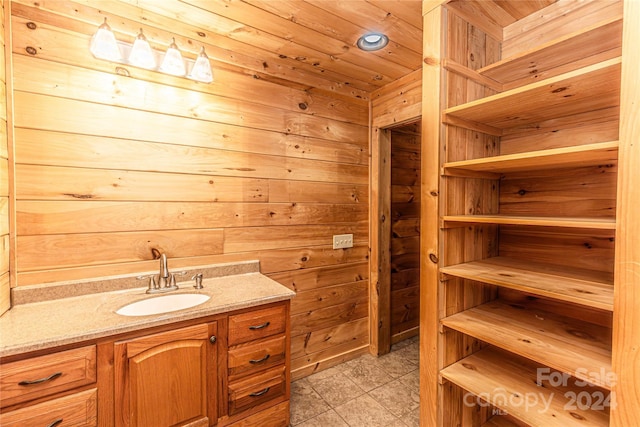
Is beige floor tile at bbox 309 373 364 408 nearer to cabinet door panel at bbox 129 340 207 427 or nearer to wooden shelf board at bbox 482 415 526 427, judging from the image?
wooden shelf board at bbox 482 415 526 427

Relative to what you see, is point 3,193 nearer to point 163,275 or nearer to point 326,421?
point 163,275

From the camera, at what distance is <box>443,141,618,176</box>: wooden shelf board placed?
3.17ft

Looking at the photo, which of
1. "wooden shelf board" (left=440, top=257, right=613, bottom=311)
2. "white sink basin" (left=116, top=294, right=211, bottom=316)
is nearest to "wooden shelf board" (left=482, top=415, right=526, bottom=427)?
"wooden shelf board" (left=440, top=257, right=613, bottom=311)

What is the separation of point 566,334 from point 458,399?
646mm

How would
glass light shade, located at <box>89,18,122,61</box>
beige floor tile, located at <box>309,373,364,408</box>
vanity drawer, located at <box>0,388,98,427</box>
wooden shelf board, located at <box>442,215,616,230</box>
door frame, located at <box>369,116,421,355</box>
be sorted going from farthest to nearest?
door frame, located at <box>369,116,421,355</box>
beige floor tile, located at <box>309,373,364,408</box>
glass light shade, located at <box>89,18,122,61</box>
vanity drawer, located at <box>0,388,98,427</box>
wooden shelf board, located at <box>442,215,616,230</box>

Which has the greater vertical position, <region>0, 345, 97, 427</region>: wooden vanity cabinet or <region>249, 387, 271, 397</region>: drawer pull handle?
<region>0, 345, 97, 427</region>: wooden vanity cabinet

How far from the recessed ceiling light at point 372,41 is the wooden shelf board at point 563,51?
2.01 ft

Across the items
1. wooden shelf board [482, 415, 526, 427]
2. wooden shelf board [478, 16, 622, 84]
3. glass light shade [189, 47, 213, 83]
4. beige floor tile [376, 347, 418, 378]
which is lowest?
beige floor tile [376, 347, 418, 378]

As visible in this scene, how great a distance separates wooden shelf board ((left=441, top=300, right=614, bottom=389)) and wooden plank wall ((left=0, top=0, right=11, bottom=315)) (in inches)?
80.8

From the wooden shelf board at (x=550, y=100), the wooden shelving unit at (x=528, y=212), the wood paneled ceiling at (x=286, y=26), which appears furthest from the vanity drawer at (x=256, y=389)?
the wood paneled ceiling at (x=286, y=26)

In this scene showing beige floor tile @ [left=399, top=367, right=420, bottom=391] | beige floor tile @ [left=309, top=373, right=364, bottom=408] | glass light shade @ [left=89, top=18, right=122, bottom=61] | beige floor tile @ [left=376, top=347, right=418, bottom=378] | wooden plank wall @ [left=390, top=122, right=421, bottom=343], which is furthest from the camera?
wooden plank wall @ [left=390, top=122, right=421, bottom=343]

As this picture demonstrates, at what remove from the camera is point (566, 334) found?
122cm

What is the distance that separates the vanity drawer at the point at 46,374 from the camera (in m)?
1.04

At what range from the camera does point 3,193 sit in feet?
4.30
